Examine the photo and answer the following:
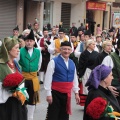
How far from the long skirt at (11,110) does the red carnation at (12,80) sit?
10.1 inches

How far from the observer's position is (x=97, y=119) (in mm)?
4465

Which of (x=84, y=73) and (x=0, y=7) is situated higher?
(x=0, y=7)

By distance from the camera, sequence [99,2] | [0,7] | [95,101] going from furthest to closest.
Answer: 1. [99,2]
2. [0,7]
3. [95,101]

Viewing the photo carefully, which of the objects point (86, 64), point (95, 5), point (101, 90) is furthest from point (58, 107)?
point (95, 5)

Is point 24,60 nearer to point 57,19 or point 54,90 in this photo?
point 54,90

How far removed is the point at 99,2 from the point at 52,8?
762 cm

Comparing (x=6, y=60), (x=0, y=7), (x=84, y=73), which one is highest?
(x=0, y=7)

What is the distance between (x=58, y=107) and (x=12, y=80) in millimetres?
1596

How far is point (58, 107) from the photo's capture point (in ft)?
20.9

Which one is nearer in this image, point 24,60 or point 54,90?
point 54,90

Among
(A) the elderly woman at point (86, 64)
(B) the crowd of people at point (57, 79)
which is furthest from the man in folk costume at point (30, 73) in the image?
(A) the elderly woman at point (86, 64)

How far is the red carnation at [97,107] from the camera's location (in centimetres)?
437

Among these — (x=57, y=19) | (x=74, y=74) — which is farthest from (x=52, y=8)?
(x=74, y=74)

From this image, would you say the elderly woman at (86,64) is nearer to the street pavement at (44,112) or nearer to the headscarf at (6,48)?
the street pavement at (44,112)
